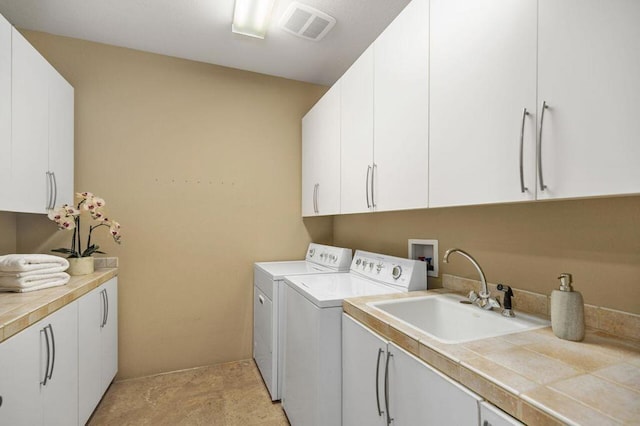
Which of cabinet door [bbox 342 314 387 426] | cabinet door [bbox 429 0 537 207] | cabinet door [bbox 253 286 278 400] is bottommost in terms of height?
cabinet door [bbox 253 286 278 400]

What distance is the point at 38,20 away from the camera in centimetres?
199

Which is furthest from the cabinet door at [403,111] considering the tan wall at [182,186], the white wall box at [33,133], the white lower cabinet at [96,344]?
the white wall box at [33,133]

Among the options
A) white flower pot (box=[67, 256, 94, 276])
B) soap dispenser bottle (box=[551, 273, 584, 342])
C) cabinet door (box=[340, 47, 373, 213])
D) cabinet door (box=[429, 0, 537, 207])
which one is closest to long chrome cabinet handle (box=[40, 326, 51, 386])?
white flower pot (box=[67, 256, 94, 276])

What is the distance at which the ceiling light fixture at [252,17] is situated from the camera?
1811 millimetres

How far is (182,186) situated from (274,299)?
4.05 feet

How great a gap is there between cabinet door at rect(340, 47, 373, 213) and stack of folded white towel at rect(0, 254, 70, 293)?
5.49 feet

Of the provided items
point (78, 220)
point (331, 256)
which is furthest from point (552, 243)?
point (78, 220)

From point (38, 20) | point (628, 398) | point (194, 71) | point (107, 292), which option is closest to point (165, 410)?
point (107, 292)

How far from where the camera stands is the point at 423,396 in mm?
885

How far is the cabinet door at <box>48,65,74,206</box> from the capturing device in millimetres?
1902

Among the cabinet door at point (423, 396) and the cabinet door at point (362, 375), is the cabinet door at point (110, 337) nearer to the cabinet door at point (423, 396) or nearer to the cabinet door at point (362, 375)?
the cabinet door at point (362, 375)

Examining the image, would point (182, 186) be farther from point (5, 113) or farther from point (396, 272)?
point (396, 272)

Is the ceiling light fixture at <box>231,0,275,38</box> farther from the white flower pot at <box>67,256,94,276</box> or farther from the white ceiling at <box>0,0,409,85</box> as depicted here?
the white flower pot at <box>67,256,94,276</box>

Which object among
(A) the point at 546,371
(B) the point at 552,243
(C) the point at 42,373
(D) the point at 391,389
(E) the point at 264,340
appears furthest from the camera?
(E) the point at 264,340
